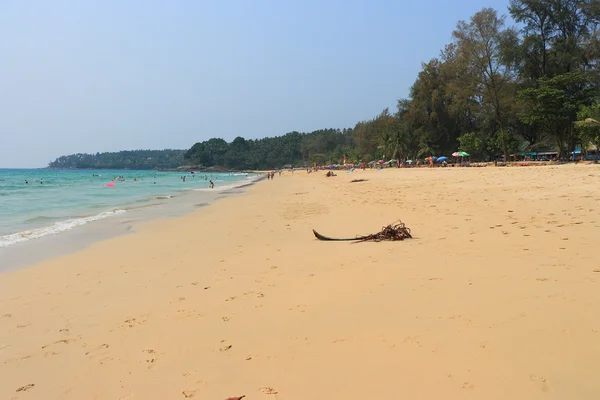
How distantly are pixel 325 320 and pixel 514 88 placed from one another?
154 feet

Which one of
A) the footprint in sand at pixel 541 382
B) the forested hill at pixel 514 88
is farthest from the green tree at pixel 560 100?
the footprint in sand at pixel 541 382

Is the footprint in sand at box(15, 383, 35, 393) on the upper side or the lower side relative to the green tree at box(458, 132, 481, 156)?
lower

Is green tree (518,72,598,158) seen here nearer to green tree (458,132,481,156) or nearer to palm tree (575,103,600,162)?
palm tree (575,103,600,162)

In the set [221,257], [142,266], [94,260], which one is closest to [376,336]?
[221,257]

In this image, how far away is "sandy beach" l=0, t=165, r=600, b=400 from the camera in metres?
2.80

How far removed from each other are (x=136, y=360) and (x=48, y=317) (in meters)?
2.10

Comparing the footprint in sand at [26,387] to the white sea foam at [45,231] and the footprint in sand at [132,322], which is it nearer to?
the footprint in sand at [132,322]

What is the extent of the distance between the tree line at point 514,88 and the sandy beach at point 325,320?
31612 mm

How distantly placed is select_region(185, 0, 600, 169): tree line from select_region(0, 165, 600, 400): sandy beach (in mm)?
31612

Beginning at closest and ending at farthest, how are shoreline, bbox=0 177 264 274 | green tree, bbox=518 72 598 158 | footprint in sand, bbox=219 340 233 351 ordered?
footprint in sand, bbox=219 340 233 351
shoreline, bbox=0 177 264 274
green tree, bbox=518 72 598 158

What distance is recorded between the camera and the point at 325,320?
3.94 m

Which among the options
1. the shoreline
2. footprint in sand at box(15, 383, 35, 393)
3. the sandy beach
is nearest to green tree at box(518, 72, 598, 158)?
the sandy beach

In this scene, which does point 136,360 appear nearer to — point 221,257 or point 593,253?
point 221,257

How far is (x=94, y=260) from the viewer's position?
7.99 meters
